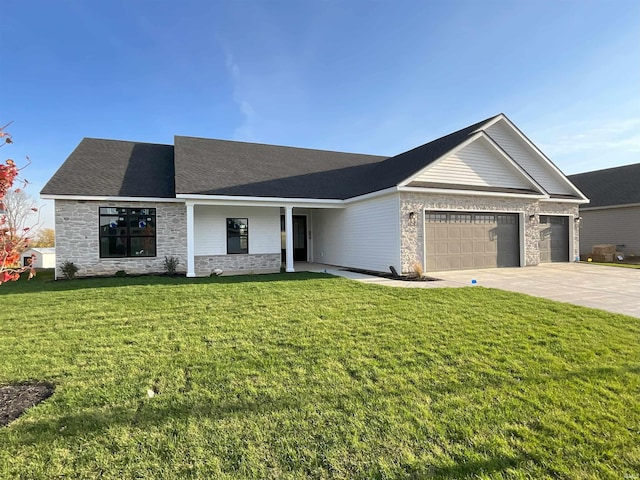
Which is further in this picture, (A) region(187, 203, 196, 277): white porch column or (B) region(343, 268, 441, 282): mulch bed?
(A) region(187, 203, 196, 277): white porch column

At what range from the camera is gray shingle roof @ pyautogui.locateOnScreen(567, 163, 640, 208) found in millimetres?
20005

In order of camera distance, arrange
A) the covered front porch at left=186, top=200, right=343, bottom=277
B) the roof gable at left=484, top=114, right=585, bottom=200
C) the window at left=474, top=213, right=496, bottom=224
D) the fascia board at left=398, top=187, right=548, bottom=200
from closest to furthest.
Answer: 1. the fascia board at left=398, top=187, right=548, bottom=200
2. the window at left=474, top=213, right=496, bottom=224
3. the covered front porch at left=186, top=200, right=343, bottom=277
4. the roof gable at left=484, top=114, right=585, bottom=200

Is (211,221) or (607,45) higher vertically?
(607,45)

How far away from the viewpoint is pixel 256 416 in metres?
3.05

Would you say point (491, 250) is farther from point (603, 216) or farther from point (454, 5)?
point (603, 216)

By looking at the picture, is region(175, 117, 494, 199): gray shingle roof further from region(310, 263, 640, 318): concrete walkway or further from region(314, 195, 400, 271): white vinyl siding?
region(310, 263, 640, 318): concrete walkway

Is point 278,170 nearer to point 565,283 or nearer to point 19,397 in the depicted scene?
point 565,283

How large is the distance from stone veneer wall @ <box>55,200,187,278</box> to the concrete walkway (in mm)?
7966

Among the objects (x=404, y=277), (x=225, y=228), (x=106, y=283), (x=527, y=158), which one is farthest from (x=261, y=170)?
(x=527, y=158)

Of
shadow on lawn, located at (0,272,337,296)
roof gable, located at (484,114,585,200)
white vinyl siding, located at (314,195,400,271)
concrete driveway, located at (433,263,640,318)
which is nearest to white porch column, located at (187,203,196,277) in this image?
shadow on lawn, located at (0,272,337,296)

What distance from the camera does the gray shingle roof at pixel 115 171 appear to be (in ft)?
40.8

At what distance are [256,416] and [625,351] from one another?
201 inches

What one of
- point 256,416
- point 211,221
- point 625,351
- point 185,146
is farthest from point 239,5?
point 625,351

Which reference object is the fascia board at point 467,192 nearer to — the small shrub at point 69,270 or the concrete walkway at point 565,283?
the concrete walkway at point 565,283
